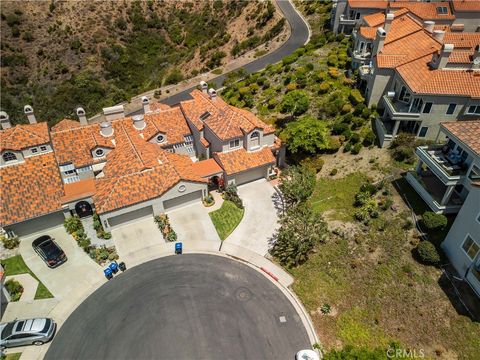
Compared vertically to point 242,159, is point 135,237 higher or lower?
lower

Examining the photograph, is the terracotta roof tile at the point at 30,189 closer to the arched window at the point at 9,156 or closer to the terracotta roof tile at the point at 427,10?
the arched window at the point at 9,156

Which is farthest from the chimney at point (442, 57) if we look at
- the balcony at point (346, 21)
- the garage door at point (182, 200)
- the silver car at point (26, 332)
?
the silver car at point (26, 332)

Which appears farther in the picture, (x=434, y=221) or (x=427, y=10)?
(x=427, y=10)

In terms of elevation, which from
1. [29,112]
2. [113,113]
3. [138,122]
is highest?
[29,112]

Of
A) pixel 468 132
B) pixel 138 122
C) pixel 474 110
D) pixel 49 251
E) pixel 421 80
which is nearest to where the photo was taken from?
Answer: pixel 468 132

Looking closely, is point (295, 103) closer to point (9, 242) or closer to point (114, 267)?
point (114, 267)

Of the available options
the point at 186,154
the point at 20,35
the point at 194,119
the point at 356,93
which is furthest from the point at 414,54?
the point at 20,35

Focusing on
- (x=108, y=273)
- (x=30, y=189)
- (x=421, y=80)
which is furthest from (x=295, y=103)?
(x=30, y=189)

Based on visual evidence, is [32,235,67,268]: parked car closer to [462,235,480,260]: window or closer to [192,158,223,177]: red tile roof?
[192,158,223,177]: red tile roof

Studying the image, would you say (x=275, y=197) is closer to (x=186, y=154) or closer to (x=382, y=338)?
(x=186, y=154)
